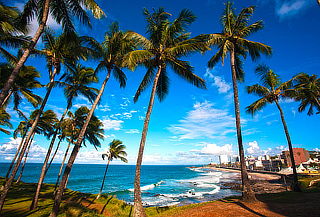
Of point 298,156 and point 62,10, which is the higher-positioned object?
point 62,10

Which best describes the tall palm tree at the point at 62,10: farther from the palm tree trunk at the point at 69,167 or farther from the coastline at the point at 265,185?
the coastline at the point at 265,185

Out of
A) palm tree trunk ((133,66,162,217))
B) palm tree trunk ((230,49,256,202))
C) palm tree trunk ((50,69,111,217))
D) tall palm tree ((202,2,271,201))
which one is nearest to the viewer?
palm tree trunk ((133,66,162,217))

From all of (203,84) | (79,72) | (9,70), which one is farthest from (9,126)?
(203,84)

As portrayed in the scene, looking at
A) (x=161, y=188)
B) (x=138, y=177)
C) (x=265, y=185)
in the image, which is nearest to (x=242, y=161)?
(x=138, y=177)

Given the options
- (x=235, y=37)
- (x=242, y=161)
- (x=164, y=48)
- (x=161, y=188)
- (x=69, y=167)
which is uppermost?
(x=235, y=37)

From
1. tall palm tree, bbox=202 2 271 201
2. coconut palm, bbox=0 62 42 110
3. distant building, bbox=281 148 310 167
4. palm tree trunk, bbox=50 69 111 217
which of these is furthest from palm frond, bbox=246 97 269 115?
distant building, bbox=281 148 310 167

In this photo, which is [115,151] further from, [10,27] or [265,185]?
[265,185]

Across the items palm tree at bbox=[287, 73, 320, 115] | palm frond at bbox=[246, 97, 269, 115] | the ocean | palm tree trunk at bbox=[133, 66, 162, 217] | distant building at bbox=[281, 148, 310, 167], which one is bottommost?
the ocean

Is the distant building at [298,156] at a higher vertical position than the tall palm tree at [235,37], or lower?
lower

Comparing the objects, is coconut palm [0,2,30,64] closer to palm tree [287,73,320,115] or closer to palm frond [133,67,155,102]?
palm frond [133,67,155,102]

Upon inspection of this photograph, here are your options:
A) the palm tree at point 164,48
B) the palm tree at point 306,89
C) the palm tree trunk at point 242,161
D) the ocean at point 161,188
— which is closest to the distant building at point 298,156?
the ocean at point 161,188

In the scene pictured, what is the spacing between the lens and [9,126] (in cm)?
1941

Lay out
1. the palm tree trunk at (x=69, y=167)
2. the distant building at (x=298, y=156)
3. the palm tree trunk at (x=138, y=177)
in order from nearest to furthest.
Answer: the palm tree trunk at (x=138, y=177)
the palm tree trunk at (x=69, y=167)
the distant building at (x=298, y=156)

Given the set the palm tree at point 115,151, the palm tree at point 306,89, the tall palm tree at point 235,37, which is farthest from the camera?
the palm tree at point 115,151
